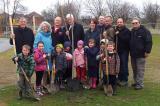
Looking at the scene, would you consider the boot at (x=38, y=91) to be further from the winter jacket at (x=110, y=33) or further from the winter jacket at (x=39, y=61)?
the winter jacket at (x=110, y=33)

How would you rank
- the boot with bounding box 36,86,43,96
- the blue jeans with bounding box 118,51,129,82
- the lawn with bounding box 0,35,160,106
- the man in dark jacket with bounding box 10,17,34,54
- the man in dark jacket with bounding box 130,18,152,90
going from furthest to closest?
the blue jeans with bounding box 118,51,129,82 → the man in dark jacket with bounding box 130,18,152,90 → the man in dark jacket with bounding box 10,17,34,54 → the boot with bounding box 36,86,43,96 → the lawn with bounding box 0,35,160,106

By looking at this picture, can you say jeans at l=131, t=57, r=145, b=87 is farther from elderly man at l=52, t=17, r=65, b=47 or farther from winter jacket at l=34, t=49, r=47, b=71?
winter jacket at l=34, t=49, r=47, b=71

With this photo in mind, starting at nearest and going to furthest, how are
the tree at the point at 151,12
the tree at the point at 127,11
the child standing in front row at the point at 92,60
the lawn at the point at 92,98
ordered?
the lawn at the point at 92,98 → the child standing in front row at the point at 92,60 → the tree at the point at 127,11 → the tree at the point at 151,12

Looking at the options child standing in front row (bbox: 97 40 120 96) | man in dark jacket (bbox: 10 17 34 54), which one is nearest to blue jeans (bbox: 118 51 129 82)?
child standing in front row (bbox: 97 40 120 96)

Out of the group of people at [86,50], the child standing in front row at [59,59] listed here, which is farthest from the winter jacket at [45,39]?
the child standing in front row at [59,59]

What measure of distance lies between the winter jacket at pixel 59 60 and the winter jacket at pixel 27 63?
873 mm

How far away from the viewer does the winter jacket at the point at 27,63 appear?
8789 millimetres

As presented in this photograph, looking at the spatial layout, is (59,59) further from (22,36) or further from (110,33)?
(110,33)

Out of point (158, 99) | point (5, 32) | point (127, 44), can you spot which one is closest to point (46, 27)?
point (127, 44)

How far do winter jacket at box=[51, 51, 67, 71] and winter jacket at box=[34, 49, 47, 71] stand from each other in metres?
0.36

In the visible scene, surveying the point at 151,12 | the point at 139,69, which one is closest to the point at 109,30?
the point at 139,69

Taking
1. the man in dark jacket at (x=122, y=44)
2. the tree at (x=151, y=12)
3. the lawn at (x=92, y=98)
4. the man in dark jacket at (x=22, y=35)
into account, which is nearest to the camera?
the lawn at (x=92, y=98)

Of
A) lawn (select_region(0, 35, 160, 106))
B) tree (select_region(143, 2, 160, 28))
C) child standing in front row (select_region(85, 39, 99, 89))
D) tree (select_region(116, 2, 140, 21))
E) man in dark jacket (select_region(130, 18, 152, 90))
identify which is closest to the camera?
lawn (select_region(0, 35, 160, 106))

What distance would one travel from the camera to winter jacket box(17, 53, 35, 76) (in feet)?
28.8
